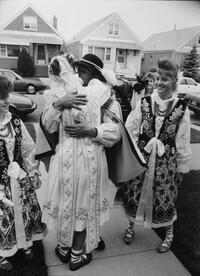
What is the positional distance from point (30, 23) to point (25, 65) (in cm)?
466

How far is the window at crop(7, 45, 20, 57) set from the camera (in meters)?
21.7

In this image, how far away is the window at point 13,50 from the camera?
71.3 ft

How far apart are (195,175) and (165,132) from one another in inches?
95.5

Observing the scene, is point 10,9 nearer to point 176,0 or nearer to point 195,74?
point 176,0

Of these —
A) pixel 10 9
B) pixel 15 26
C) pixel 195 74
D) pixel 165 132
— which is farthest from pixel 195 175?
pixel 15 26

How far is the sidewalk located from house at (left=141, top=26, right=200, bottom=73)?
20268mm

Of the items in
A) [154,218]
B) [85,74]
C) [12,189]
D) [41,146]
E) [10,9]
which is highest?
[10,9]

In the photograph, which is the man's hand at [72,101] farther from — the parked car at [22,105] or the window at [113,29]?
the window at [113,29]

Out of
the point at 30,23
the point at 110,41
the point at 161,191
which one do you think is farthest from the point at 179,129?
the point at 30,23

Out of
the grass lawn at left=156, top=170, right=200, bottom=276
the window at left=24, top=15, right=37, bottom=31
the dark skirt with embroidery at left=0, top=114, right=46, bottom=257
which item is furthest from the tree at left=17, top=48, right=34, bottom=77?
the dark skirt with embroidery at left=0, top=114, right=46, bottom=257

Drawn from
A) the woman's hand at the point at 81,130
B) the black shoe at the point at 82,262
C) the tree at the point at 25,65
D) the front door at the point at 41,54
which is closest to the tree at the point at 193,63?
the front door at the point at 41,54

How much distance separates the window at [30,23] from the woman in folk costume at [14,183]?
2213cm

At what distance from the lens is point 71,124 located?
192cm

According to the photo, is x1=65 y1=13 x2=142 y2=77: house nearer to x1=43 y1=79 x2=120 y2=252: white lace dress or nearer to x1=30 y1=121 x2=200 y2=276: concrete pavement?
x1=30 y1=121 x2=200 y2=276: concrete pavement
